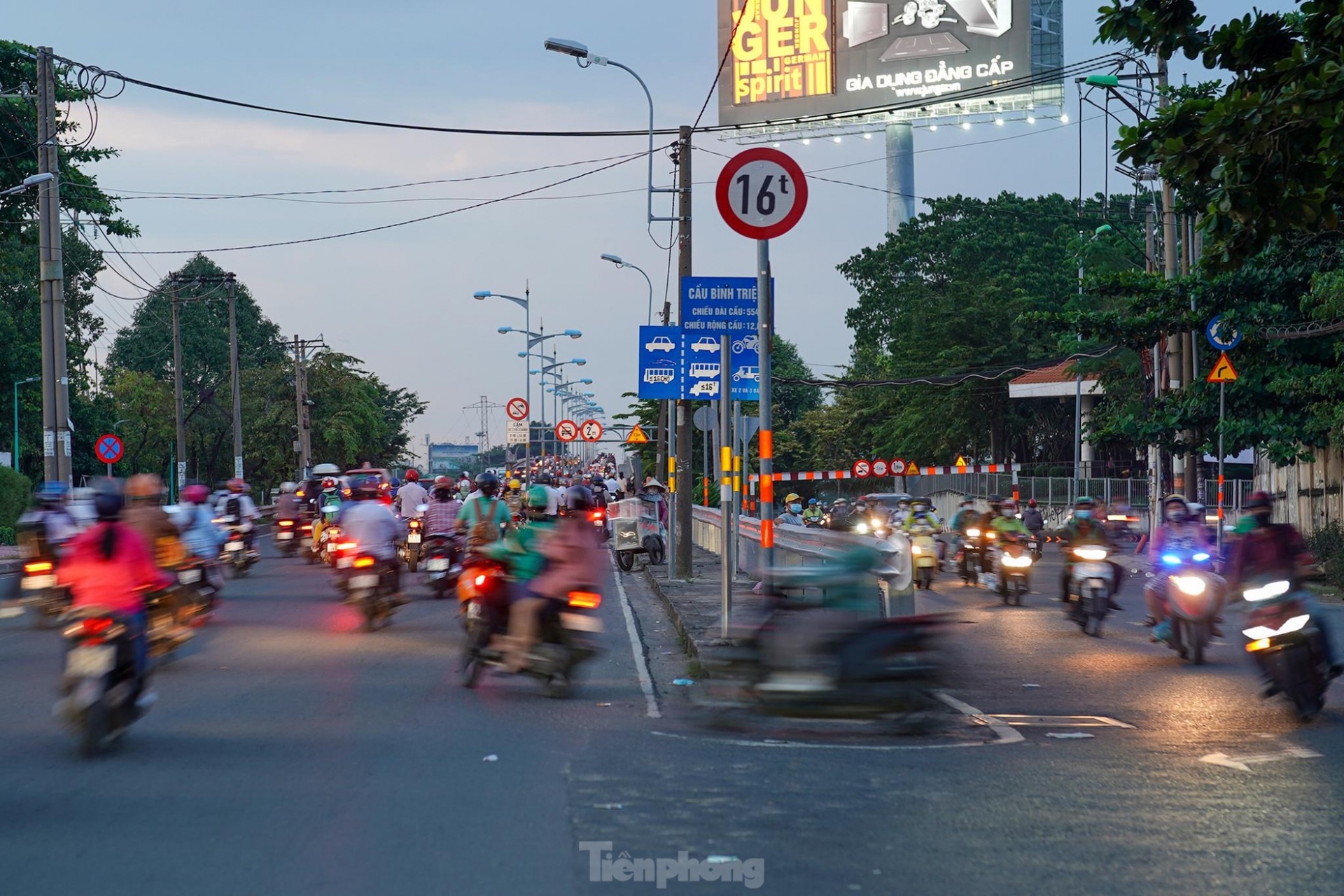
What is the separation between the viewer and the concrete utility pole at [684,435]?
23.0m

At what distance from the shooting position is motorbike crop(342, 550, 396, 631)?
15234mm

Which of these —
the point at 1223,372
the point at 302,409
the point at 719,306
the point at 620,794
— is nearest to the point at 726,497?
the point at 719,306

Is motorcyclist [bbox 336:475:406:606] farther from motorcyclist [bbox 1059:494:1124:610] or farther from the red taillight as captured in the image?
motorcyclist [bbox 1059:494:1124:610]

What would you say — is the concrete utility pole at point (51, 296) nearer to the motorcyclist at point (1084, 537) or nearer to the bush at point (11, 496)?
the bush at point (11, 496)

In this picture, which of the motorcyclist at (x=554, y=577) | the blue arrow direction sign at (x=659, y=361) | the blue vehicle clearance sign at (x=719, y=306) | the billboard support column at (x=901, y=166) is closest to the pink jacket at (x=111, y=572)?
the motorcyclist at (x=554, y=577)

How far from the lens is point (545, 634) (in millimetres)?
10945

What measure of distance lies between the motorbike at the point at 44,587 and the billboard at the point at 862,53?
153ft

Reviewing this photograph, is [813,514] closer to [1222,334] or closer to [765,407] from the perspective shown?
[1222,334]

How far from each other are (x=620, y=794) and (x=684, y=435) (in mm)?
16356

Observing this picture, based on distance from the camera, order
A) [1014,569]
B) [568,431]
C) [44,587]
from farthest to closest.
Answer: [568,431], [1014,569], [44,587]

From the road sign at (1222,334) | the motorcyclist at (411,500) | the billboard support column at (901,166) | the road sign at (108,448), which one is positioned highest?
the billboard support column at (901,166)

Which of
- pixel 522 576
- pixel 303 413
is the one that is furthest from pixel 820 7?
pixel 522 576

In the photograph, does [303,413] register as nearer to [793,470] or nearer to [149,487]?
[793,470]

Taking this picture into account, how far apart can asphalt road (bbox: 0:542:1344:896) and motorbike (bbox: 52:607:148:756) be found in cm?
18
